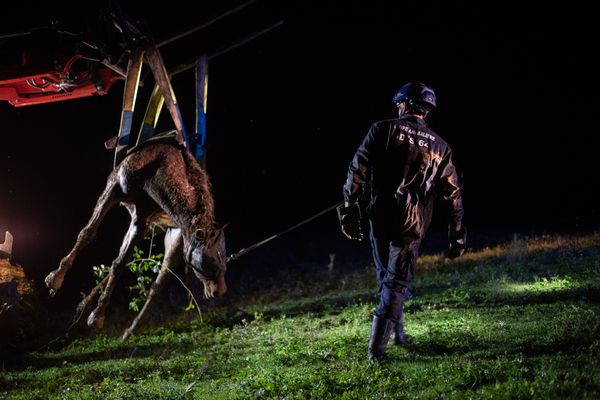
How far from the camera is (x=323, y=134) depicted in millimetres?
34844

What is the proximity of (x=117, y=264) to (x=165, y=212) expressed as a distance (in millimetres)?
1105

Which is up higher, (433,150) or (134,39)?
(134,39)

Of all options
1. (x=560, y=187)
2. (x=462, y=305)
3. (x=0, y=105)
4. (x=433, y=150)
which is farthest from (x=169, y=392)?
(x=560, y=187)

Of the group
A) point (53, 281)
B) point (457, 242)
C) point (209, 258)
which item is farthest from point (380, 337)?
point (53, 281)

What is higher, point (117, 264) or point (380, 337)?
point (117, 264)

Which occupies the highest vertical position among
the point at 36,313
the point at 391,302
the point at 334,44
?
the point at 334,44

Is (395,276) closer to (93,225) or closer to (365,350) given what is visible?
(365,350)

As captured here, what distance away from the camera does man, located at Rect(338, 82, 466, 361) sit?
511 cm

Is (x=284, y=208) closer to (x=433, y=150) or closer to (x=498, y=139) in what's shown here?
(x=498, y=139)

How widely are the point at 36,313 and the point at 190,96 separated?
15882mm

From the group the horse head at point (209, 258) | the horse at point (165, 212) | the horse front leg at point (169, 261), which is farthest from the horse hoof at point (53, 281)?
the horse head at point (209, 258)

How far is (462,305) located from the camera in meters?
7.51

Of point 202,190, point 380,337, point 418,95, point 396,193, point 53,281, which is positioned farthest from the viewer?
point 53,281

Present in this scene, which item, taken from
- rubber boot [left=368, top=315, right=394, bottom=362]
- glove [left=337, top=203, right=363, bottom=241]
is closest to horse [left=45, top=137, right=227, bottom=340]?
glove [left=337, top=203, right=363, bottom=241]
